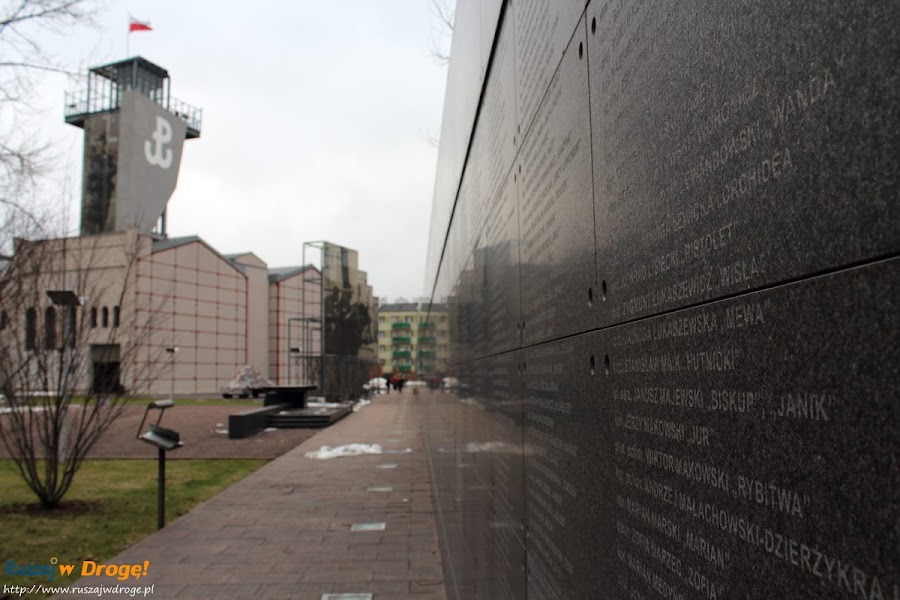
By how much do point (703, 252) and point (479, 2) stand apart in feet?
8.48

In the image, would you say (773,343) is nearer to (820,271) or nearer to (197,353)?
(820,271)

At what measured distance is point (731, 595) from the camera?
0.70 m

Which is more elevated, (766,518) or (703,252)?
(703,252)

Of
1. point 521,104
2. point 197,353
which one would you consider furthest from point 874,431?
point 197,353

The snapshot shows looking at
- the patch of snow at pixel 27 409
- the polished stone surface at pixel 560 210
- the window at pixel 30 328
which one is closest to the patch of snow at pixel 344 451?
the patch of snow at pixel 27 409

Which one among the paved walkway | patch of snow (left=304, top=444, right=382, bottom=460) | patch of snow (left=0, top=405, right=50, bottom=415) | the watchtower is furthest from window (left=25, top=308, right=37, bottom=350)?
the watchtower

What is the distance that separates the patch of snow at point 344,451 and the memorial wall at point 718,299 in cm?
1195

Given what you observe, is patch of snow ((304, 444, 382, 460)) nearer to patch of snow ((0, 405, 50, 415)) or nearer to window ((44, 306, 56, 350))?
patch of snow ((0, 405, 50, 415))

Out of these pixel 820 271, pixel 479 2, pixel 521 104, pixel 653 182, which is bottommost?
pixel 820 271

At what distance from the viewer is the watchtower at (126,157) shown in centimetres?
4775

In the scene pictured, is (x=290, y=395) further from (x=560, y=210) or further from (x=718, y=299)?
(x=718, y=299)

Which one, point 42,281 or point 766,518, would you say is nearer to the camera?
point 766,518

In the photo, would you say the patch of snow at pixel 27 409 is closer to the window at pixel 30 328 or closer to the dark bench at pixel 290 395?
the window at pixel 30 328

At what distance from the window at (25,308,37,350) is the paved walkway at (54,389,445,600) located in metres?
3.23
